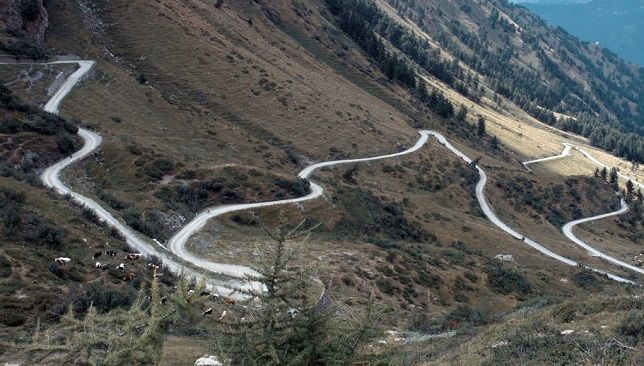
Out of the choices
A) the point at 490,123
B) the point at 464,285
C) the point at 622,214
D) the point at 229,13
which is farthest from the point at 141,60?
the point at 490,123

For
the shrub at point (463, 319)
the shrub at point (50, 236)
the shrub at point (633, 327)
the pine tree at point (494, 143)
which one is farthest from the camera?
the pine tree at point (494, 143)

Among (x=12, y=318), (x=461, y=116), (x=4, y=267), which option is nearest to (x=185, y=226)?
(x=4, y=267)

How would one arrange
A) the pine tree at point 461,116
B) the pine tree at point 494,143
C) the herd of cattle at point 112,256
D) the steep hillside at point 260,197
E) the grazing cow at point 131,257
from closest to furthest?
1. the steep hillside at point 260,197
2. the herd of cattle at point 112,256
3. the grazing cow at point 131,257
4. the pine tree at point 494,143
5. the pine tree at point 461,116

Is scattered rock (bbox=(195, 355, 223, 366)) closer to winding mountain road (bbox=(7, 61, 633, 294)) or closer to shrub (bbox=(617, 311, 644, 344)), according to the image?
winding mountain road (bbox=(7, 61, 633, 294))

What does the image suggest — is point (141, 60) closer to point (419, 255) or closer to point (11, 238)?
point (419, 255)

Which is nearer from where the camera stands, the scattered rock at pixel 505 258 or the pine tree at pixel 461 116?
the scattered rock at pixel 505 258

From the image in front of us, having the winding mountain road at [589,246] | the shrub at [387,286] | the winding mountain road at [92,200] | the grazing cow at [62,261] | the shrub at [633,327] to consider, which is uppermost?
the shrub at [633,327]

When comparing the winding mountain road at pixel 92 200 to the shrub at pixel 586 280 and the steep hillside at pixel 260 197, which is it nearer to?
the steep hillside at pixel 260 197

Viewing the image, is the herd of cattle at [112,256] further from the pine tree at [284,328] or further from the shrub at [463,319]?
the shrub at [463,319]

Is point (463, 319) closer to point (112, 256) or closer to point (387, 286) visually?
point (387, 286)

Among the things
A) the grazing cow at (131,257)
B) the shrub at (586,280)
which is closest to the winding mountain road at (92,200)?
the grazing cow at (131,257)

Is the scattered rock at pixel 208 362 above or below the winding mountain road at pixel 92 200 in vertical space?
above

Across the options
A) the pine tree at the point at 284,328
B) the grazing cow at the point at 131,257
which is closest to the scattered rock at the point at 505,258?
the grazing cow at the point at 131,257
